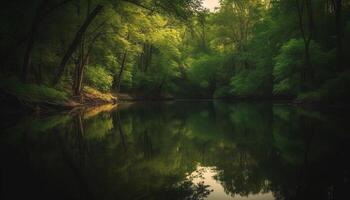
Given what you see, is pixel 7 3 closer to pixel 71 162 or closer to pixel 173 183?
pixel 71 162

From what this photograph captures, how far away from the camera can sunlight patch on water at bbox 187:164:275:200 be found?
347cm

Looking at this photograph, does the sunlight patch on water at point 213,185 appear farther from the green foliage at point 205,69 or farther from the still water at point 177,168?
the green foliage at point 205,69

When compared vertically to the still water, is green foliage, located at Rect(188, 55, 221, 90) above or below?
above

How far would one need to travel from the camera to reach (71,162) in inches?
200

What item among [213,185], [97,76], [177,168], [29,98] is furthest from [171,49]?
[213,185]

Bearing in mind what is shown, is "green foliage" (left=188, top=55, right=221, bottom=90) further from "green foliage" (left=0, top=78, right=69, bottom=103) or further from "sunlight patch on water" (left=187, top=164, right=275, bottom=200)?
"sunlight patch on water" (left=187, top=164, right=275, bottom=200)

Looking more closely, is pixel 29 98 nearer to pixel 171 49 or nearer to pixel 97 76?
pixel 97 76

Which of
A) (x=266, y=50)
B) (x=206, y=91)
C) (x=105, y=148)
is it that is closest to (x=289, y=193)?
(x=105, y=148)

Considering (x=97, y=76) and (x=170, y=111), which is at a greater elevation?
(x=97, y=76)

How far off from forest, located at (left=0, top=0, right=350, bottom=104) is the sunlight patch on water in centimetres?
Answer: 1262

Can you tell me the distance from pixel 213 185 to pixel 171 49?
40918 millimetres

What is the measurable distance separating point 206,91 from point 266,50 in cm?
1745

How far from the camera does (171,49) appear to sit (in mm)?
44125

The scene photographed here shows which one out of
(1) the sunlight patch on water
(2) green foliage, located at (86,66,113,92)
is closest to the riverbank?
(2) green foliage, located at (86,66,113,92)
